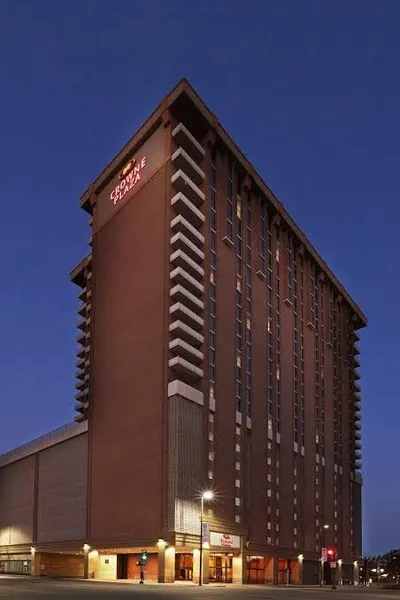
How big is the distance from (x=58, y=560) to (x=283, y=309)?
5637 cm

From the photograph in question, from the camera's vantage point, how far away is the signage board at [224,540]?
92.6 m

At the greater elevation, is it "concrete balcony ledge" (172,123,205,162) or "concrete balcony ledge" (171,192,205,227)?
"concrete balcony ledge" (172,123,205,162)

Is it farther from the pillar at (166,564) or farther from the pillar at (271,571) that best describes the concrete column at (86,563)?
the pillar at (271,571)

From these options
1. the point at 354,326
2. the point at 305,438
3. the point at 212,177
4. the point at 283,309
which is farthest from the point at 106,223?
the point at 354,326

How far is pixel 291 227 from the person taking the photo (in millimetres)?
130875

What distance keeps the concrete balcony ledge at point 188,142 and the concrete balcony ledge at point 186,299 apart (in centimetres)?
2126

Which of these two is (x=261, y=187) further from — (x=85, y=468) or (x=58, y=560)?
(x=58, y=560)

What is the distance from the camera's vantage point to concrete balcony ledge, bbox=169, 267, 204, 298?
93.7 metres

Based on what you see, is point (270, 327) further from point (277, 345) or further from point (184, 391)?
point (184, 391)

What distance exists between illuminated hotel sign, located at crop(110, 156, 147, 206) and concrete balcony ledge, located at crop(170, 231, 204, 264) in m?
15.1

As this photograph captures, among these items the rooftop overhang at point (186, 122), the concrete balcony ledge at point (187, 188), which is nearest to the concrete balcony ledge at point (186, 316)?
the concrete balcony ledge at point (187, 188)

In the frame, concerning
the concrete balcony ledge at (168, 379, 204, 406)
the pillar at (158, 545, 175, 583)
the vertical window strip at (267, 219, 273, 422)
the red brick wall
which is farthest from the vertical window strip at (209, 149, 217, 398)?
the pillar at (158, 545, 175, 583)

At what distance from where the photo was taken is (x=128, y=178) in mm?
108688

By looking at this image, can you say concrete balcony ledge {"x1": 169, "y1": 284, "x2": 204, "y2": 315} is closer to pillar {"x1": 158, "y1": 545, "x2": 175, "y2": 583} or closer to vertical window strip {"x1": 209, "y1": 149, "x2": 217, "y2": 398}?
vertical window strip {"x1": 209, "y1": 149, "x2": 217, "y2": 398}
